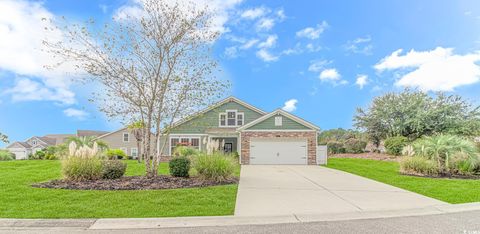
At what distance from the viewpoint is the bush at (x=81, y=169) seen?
988 centimetres

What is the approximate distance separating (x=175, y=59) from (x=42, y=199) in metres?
5.89

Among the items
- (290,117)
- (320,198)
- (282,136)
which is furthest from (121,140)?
(320,198)

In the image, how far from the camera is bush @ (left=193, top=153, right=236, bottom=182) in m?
10.3

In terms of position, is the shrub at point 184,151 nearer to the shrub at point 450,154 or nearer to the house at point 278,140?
the house at point 278,140

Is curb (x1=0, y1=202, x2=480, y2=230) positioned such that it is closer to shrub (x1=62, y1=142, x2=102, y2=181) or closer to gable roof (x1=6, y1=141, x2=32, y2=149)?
shrub (x1=62, y1=142, x2=102, y2=181)

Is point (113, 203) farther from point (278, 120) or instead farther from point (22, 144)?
point (22, 144)

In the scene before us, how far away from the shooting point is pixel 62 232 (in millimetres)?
5293

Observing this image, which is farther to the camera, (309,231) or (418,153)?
(418,153)

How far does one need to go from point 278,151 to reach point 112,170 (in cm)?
1320

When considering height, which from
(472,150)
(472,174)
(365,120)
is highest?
(365,120)

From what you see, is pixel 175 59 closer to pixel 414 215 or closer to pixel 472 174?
pixel 414 215

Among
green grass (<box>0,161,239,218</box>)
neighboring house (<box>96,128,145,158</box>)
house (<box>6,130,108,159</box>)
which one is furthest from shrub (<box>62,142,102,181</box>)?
house (<box>6,130,108,159</box>)

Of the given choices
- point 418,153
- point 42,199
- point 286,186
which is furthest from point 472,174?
point 42,199

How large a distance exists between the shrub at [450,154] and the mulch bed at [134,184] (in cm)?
921
